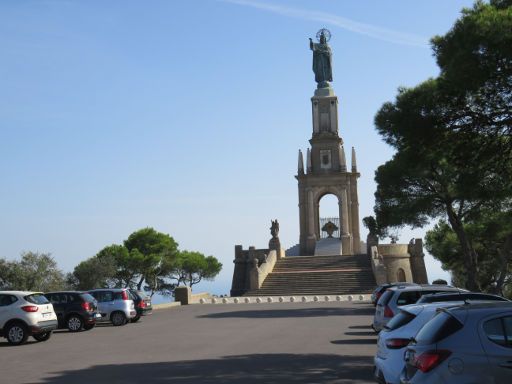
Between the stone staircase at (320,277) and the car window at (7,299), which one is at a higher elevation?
the stone staircase at (320,277)

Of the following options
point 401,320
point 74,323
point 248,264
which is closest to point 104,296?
point 74,323

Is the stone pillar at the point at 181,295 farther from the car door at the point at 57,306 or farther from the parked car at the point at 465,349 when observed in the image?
the parked car at the point at 465,349

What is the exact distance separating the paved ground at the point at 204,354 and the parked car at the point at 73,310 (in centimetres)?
59

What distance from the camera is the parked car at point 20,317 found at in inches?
687

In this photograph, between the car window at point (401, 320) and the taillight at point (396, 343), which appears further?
the car window at point (401, 320)

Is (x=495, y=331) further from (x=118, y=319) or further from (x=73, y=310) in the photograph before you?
(x=118, y=319)

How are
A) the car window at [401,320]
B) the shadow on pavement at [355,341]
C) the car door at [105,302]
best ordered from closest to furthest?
the car window at [401,320]
the shadow on pavement at [355,341]
the car door at [105,302]

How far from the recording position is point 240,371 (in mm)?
11680

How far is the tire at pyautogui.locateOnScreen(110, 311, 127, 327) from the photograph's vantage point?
24391mm

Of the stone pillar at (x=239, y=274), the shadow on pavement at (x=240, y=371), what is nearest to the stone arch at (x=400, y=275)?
the stone pillar at (x=239, y=274)

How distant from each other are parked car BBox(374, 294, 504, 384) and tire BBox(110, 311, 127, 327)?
54.9ft

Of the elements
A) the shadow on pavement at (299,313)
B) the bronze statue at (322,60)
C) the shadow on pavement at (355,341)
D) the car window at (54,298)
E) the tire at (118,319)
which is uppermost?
the bronze statue at (322,60)

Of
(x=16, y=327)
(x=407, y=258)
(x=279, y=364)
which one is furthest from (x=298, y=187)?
(x=279, y=364)

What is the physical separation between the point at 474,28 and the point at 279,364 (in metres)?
7.38
